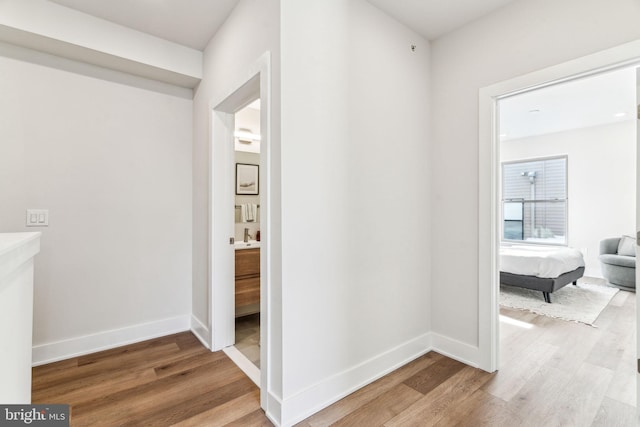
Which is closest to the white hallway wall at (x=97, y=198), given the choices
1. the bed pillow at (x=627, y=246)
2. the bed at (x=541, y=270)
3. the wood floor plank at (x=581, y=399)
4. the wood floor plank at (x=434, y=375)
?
the wood floor plank at (x=434, y=375)

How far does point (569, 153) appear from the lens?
567 centimetres

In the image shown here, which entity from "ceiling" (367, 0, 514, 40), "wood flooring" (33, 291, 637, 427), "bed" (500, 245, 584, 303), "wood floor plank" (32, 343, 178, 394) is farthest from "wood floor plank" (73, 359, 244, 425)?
"bed" (500, 245, 584, 303)

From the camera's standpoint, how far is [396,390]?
200 cm

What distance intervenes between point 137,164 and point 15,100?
0.91 m

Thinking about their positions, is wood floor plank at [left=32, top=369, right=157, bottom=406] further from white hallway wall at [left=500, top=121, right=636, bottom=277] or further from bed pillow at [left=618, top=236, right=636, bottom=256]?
white hallway wall at [left=500, top=121, right=636, bottom=277]

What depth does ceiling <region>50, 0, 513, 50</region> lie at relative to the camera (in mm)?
2158

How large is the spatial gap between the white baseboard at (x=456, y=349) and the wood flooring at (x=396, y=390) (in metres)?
0.08

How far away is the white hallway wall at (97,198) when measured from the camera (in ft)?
7.59

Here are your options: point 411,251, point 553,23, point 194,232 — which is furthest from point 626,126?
point 194,232

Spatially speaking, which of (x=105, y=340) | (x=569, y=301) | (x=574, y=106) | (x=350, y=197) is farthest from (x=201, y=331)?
(x=574, y=106)

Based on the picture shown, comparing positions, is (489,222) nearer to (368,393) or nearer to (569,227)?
(368,393)

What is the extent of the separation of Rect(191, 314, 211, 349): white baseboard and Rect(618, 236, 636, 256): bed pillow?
19.8 feet

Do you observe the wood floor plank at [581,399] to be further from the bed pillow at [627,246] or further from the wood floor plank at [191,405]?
the bed pillow at [627,246]

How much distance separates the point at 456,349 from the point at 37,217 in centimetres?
357
